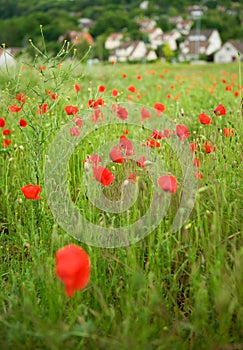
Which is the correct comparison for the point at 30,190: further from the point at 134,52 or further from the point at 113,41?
the point at 113,41

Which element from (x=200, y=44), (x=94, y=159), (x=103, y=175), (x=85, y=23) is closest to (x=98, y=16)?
(x=85, y=23)

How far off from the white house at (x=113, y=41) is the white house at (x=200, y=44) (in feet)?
14.9

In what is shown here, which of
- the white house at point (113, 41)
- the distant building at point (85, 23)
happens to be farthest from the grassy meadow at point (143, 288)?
the distant building at point (85, 23)

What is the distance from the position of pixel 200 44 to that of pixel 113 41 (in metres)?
6.81

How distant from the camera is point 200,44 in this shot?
36.7 metres

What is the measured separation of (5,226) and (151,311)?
3.75ft

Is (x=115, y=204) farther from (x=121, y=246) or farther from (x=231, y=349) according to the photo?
(x=231, y=349)

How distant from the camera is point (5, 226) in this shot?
2357mm

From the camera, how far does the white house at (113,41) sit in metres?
33.1

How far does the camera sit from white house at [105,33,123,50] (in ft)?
109

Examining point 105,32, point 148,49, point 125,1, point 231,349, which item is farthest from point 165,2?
point 231,349

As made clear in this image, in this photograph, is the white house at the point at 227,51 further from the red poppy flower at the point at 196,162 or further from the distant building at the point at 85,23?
the red poppy flower at the point at 196,162

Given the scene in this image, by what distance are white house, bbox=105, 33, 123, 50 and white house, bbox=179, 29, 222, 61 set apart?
4526mm

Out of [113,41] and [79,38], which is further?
[113,41]
